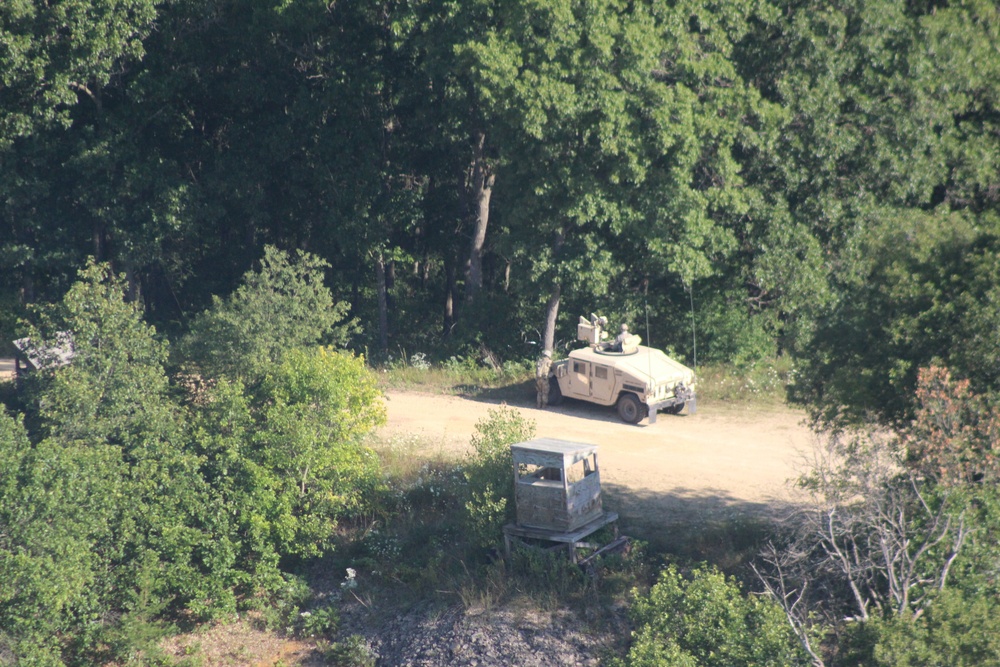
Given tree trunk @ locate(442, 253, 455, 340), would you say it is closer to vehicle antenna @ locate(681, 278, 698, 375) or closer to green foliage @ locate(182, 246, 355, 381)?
vehicle antenna @ locate(681, 278, 698, 375)

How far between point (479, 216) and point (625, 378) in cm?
887

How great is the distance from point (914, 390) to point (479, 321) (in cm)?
1541

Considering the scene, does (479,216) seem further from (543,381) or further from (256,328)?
(256,328)

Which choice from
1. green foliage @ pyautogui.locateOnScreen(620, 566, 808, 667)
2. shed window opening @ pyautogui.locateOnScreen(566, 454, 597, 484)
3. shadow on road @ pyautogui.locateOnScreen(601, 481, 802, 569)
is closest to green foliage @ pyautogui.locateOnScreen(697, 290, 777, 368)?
shadow on road @ pyautogui.locateOnScreen(601, 481, 802, 569)

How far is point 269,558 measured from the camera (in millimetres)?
17281

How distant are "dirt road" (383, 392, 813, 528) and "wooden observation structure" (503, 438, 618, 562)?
1279 millimetres

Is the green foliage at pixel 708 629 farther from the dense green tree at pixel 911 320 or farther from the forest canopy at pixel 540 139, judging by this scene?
the forest canopy at pixel 540 139

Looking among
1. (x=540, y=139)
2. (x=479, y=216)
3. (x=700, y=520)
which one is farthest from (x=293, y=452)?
(x=479, y=216)

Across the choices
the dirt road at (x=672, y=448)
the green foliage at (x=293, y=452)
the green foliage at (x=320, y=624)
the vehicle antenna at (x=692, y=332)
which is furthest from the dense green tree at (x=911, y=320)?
the vehicle antenna at (x=692, y=332)

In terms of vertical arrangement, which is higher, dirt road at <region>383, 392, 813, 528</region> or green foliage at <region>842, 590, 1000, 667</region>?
dirt road at <region>383, 392, 813, 528</region>

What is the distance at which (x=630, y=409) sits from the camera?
2202cm

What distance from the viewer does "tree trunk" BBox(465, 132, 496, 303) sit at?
28.6 meters

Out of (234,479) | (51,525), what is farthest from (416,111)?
(51,525)

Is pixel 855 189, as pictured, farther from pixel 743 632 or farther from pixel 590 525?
pixel 743 632
